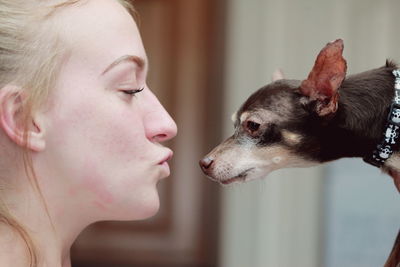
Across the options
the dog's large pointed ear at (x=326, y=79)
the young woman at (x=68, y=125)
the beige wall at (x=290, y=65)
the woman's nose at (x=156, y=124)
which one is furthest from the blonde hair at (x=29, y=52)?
the beige wall at (x=290, y=65)

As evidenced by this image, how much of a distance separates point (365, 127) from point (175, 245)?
222 cm

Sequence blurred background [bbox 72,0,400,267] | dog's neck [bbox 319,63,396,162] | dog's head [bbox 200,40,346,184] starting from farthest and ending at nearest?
1. blurred background [bbox 72,0,400,267]
2. dog's head [bbox 200,40,346,184]
3. dog's neck [bbox 319,63,396,162]

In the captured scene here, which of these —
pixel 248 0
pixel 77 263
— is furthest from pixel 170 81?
pixel 77 263

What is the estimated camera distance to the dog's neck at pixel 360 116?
0.83 metres

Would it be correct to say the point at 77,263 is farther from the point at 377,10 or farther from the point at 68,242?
the point at 68,242

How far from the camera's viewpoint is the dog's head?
951 mm

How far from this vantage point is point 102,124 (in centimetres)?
73

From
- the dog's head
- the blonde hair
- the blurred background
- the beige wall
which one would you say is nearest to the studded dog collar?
the dog's head

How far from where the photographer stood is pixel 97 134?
0.72 meters

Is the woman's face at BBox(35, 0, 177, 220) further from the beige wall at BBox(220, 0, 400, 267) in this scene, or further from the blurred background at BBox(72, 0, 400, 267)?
the beige wall at BBox(220, 0, 400, 267)

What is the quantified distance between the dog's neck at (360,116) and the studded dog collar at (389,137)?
0.03ft

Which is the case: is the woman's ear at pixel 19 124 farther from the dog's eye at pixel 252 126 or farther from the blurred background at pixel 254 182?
the blurred background at pixel 254 182

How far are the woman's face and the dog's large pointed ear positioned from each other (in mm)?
193

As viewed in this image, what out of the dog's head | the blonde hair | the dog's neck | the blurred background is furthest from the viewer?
the blurred background
